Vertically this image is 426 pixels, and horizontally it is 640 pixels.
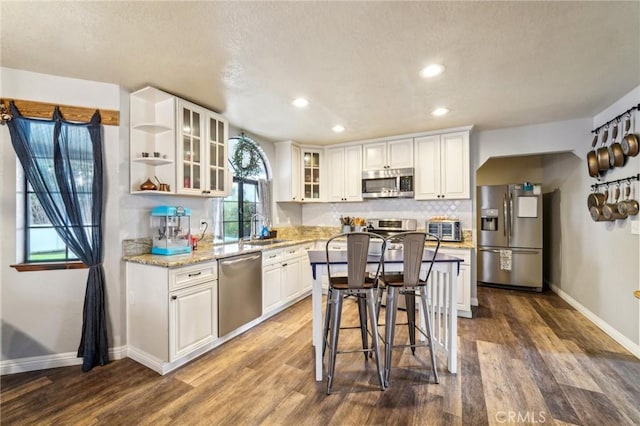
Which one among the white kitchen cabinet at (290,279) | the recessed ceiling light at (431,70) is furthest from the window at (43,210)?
the recessed ceiling light at (431,70)

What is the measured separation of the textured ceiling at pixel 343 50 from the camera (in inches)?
62.6

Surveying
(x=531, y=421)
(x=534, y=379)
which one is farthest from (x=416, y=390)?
(x=534, y=379)

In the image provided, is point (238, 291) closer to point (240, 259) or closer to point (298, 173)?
point (240, 259)

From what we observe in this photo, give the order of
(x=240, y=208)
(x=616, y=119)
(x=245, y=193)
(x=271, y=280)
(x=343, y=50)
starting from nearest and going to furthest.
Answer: (x=343, y=50)
(x=616, y=119)
(x=271, y=280)
(x=240, y=208)
(x=245, y=193)

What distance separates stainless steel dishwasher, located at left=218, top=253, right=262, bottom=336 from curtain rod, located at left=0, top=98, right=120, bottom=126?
1667 millimetres

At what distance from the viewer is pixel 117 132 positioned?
2545 mm

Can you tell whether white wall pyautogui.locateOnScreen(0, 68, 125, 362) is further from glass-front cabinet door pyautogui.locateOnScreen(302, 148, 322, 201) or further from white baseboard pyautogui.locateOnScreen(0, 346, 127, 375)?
glass-front cabinet door pyautogui.locateOnScreen(302, 148, 322, 201)

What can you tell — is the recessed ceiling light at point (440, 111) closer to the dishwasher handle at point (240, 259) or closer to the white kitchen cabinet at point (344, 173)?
the white kitchen cabinet at point (344, 173)

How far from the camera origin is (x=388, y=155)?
429 cm

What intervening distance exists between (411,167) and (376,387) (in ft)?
9.85

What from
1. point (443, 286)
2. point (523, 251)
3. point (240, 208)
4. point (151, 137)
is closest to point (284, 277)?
point (240, 208)

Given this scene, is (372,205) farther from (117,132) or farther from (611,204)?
(117,132)

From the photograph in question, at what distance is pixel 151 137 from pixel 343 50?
6.81 feet

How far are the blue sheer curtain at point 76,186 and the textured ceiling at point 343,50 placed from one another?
0.49m
